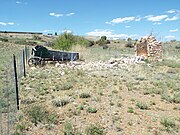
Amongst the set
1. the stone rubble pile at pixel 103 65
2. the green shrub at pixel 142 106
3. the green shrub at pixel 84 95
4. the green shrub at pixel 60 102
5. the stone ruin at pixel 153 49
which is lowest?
the green shrub at pixel 142 106

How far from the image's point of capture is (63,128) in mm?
9773

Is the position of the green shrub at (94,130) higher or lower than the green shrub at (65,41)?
lower

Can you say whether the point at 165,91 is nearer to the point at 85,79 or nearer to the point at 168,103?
the point at 168,103

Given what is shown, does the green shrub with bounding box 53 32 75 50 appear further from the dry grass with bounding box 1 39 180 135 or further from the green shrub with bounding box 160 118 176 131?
the green shrub with bounding box 160 118 176 131

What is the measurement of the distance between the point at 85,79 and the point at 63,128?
8761mm

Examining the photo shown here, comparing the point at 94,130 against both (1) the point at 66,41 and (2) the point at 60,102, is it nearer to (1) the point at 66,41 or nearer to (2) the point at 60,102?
(2) the point at 60,102

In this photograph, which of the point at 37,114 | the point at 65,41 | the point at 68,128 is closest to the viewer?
the point at 68,128

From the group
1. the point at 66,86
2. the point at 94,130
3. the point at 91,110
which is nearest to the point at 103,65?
the point at 66,86

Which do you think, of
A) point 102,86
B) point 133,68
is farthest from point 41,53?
point 102,86

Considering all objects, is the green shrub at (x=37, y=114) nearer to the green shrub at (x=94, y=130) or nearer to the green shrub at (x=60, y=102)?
the green shrub at (x=60, y=102)

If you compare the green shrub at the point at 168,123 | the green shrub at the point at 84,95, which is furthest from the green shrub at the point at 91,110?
the green shrub at the point at 168,123

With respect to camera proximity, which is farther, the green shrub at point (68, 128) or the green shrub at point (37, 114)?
the green shrub at point (37, 114)

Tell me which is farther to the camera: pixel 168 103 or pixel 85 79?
pixel 85 79

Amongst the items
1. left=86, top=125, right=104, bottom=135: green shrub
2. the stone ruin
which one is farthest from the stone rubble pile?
left=86, top=125, right=104, bottom=135: green shrub
